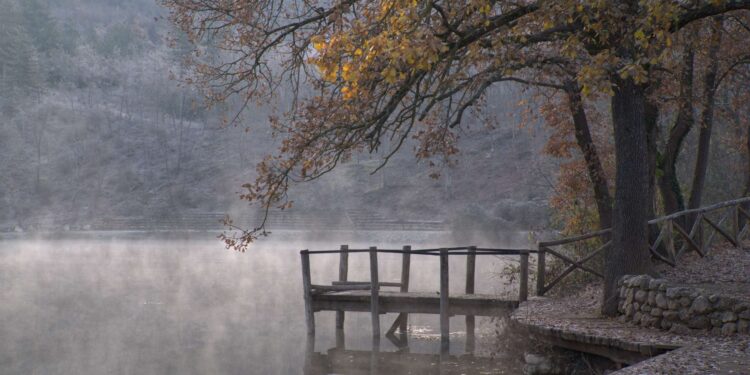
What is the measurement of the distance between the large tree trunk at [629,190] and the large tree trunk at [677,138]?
342 centimetres

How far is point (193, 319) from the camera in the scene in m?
22.0

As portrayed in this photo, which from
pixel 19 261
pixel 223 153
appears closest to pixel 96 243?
pixel 19 261

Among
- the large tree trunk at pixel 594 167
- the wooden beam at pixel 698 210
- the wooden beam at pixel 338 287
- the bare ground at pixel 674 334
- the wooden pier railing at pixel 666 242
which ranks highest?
the large tree trunk at pixel 594 167

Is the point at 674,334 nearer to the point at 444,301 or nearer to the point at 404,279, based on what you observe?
the point at 444,301

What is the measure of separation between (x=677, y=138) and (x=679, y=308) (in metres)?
7.09

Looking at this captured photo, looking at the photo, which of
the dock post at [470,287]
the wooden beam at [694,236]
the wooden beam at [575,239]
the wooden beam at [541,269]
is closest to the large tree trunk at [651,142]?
the wooden beam at [694,236]

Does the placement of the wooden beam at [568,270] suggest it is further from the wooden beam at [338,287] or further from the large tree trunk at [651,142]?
the wooden beam at [338,287]

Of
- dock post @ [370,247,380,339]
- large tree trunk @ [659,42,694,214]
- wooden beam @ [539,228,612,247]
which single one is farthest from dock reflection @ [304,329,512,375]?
large tree trunk @ [659,42,694,214]

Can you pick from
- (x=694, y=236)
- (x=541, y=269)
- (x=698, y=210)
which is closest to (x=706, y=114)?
(x=698, y=210)

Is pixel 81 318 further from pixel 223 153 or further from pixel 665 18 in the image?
pixel 223 153

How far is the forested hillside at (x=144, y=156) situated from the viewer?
66.5m

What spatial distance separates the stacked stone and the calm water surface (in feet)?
9.47

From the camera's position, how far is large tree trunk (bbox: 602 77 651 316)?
12.6 metres

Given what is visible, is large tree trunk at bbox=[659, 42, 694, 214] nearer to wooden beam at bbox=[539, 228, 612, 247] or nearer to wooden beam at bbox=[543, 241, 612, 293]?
wooden beam at bbox=[539, 228, 612, 247]
